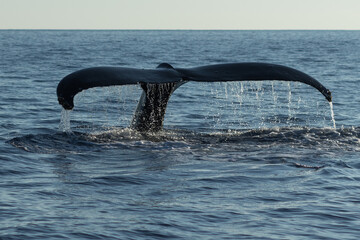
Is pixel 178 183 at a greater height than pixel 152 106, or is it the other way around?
pixel 152 106

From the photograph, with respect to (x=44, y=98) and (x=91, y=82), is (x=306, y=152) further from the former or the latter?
(x=44, y=98)

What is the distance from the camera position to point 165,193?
7.59m

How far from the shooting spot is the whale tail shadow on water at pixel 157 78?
7715 mm

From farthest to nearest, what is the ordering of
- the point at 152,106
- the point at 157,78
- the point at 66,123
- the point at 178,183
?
the point at 152,106 → the point at 66,123 → the point at 157,78 → the point at 178,183

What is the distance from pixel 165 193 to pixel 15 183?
180 cm

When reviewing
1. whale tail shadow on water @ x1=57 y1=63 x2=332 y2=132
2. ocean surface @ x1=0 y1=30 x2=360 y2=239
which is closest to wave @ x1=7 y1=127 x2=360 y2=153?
ocean surface @ x1=0 y1=30 x2=360 y2=239

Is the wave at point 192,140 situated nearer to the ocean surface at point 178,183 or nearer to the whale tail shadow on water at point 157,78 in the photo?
the ocean surface at point 178,183

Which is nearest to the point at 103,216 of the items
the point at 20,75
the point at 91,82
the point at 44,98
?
the point at 91,82

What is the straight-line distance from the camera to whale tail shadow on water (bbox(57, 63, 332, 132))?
7.71 m

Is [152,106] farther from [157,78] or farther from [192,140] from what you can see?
[157,78]

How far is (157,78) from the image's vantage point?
8898mm

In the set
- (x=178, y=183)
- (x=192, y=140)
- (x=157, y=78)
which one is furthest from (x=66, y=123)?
(x=178, y=183)

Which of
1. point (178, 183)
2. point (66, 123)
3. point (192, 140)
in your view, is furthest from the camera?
point (192, 140)

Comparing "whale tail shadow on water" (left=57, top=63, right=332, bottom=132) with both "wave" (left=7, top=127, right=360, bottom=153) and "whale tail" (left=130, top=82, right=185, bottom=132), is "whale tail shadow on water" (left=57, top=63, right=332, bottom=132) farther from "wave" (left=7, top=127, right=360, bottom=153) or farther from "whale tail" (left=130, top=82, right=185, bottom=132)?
"wave" (left=7, top=127, right=360, bottom=153)
